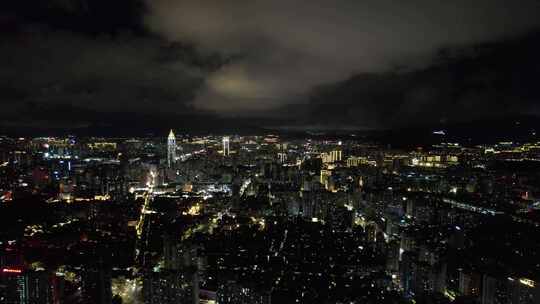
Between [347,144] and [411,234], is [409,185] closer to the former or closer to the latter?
[411,234]

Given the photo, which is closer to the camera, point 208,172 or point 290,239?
point 290,239

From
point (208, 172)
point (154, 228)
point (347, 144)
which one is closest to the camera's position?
point (154, 228)

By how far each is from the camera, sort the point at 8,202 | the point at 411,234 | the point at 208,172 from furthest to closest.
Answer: the point at 208,172 → the point at 8,202 → the point at 411,234

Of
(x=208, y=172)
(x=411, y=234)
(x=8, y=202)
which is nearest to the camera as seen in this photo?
(x=411, y=234)

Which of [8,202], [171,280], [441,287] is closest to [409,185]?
[441,287]

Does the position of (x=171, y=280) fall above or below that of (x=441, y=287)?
above

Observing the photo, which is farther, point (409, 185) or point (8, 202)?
point (409, 185)

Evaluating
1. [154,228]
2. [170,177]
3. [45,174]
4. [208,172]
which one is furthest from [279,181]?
[45,174]

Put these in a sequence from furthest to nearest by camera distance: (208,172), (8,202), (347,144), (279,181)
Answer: (347,144) → (208,172) → (279,181) → (8,202)

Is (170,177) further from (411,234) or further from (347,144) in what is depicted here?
(347,144)
